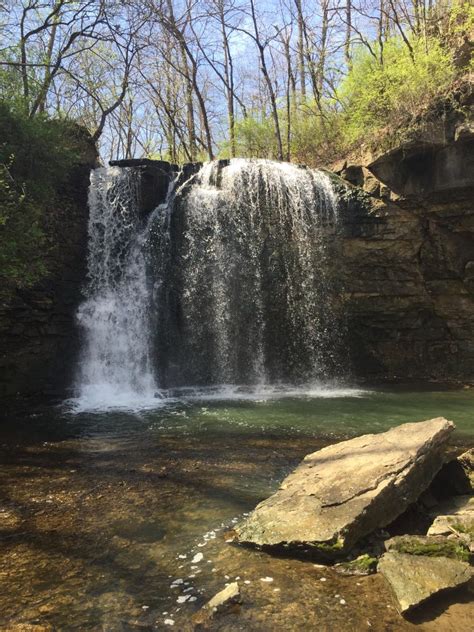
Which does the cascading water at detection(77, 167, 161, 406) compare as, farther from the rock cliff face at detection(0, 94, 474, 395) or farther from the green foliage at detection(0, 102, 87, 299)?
the green foliage at detection(0, 102, 87, 299)

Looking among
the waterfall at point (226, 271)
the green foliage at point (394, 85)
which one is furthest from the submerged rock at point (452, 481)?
the green foliage at point (394, 85)

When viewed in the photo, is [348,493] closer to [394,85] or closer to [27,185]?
[27,185]

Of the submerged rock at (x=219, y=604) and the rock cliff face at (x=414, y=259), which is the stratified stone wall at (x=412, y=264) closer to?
the rock cliff face at (x=414, y=259)

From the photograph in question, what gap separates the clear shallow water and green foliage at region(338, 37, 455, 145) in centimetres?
836

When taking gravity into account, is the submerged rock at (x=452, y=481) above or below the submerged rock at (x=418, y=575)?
above

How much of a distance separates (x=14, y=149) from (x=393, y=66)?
401 inches

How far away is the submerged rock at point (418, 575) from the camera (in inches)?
115

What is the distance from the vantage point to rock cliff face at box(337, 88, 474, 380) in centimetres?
1188

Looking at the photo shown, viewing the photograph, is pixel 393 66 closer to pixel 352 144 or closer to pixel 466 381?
pixel 352 144

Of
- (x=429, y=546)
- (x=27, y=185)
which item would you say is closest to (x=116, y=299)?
(x=27, y=185)

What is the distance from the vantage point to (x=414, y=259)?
12703 millimetres

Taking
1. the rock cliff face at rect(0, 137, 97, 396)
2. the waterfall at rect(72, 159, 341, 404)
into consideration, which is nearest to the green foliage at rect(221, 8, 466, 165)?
the waterfall at rect(72, 159, 341, 404)

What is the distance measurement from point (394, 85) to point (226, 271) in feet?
22.3

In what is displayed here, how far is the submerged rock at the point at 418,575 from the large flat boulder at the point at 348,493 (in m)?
0.33
